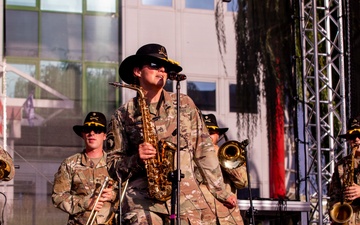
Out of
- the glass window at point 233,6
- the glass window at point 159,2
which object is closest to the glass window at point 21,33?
the glass window at point 159,2

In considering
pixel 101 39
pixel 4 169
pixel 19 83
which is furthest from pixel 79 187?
pixel 101 39

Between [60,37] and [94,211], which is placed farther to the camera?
[60,37]

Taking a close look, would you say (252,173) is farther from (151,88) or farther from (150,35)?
(151,88)

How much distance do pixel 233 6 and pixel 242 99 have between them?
4.03 feet

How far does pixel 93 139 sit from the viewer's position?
331 inches

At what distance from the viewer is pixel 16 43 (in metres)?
10.0

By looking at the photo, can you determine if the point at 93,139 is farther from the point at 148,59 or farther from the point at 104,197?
the point at 148,59

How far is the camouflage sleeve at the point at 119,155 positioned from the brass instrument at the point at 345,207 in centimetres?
424

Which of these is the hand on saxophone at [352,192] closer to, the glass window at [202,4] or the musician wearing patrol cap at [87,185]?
the musician wearing patrol cap at [87,185]

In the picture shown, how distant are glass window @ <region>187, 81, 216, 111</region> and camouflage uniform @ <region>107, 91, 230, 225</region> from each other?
4780 millimetres

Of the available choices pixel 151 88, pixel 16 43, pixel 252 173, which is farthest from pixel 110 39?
pixel 151 88

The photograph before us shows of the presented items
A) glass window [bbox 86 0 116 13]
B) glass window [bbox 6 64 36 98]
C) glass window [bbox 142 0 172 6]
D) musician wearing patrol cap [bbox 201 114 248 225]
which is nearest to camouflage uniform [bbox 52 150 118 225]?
musician wearing patrol cap [bbox 201 114 248 225]

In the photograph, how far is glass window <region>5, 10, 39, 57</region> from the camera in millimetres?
10023

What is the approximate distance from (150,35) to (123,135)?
4.92 metres
